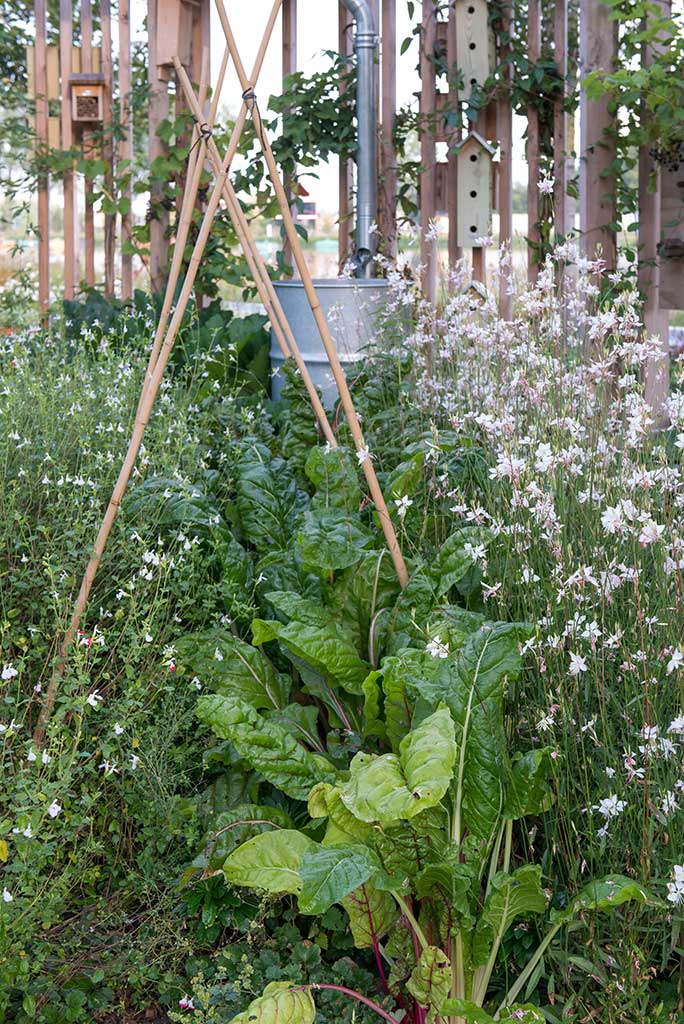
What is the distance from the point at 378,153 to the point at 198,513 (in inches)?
125

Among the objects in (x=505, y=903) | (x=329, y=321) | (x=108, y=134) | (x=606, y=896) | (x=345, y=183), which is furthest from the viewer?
(x=108, y=134)

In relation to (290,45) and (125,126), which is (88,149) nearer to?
(125,126)

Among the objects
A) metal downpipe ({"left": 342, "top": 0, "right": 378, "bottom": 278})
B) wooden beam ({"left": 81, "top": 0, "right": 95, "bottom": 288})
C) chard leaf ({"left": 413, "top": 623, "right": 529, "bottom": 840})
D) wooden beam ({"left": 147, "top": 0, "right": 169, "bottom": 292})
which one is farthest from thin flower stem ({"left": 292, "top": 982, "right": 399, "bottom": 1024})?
wooden beam ({"left": 81, "top": 0, "right": 95, "bottom": 288})

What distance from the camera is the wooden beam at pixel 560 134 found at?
4.99 meters

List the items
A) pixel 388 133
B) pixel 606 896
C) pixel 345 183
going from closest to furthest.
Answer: pixel 606 896
pixel 388 133
pixel 345 183

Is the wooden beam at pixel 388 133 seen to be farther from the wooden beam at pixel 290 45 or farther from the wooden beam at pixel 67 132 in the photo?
the wooden beam at pixel 67 132

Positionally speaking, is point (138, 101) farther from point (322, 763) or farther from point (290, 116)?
point (322, 763)

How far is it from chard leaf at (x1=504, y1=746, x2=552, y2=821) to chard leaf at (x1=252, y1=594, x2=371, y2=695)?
50 centimetres

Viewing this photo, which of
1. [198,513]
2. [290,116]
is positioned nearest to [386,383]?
[198,513]

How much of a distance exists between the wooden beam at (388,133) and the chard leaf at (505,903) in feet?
12.5

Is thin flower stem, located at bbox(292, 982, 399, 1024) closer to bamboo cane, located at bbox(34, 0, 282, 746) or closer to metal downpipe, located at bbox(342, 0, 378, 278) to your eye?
bamboo cane, located at bbox(34, 0, 282, 746)

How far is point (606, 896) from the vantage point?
1938 mm

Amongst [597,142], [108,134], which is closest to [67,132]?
[108,134]

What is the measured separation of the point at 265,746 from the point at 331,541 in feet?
1.79
